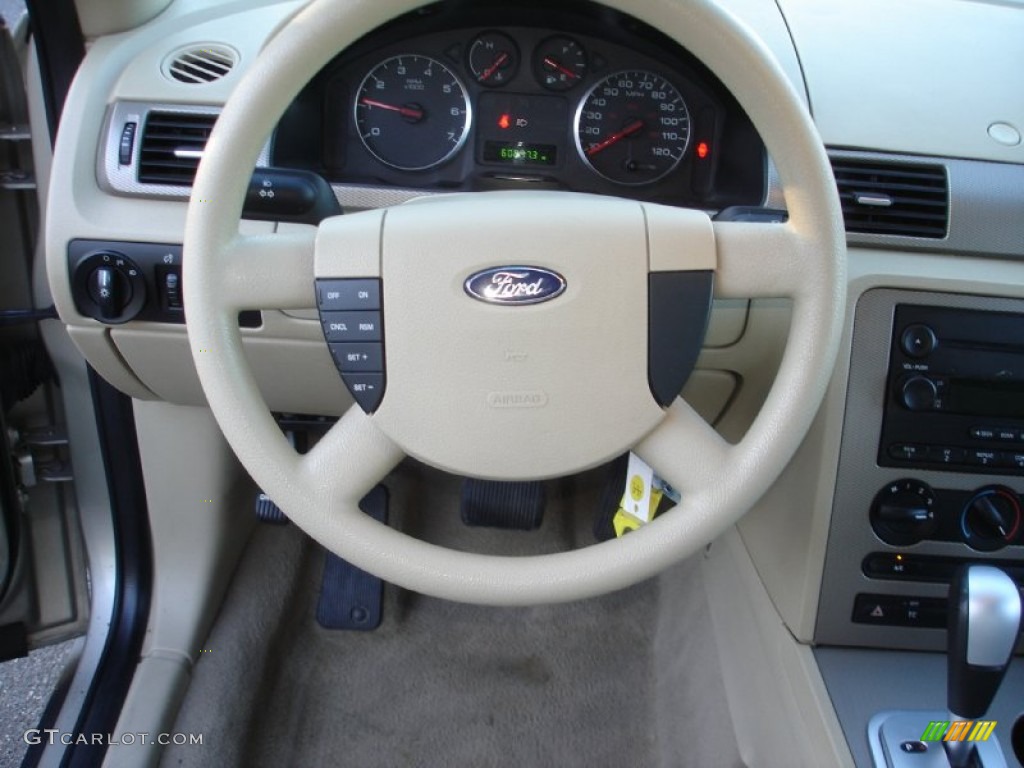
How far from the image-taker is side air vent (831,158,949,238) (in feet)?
3.87

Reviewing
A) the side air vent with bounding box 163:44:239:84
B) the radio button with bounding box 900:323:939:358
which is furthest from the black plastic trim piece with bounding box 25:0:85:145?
the radio button with bounding box 900:323:939:358

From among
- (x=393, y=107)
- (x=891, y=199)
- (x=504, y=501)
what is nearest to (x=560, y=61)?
(x=393, y=107)

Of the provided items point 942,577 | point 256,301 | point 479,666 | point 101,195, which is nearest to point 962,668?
point 942,577

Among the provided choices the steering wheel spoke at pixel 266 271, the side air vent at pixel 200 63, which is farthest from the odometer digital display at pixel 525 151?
the steering wheel spoke at pixel 266 271

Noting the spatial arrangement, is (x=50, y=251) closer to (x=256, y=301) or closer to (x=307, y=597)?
(x=256, y=301)

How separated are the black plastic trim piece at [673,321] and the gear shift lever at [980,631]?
1.15 ft

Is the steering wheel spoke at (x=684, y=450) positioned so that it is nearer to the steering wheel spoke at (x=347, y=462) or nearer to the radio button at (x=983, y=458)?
the steering wheel spoke at (x=347, y=462)

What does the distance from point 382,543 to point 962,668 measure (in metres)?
0.57

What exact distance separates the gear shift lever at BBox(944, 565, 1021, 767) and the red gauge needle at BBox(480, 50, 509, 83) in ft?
2.76

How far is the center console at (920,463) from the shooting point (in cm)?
111

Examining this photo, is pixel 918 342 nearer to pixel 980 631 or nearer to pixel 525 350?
pixel 980 631

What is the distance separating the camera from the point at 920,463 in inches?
44.5

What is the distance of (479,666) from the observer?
1738 mm

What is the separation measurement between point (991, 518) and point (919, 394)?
7.3 inches
